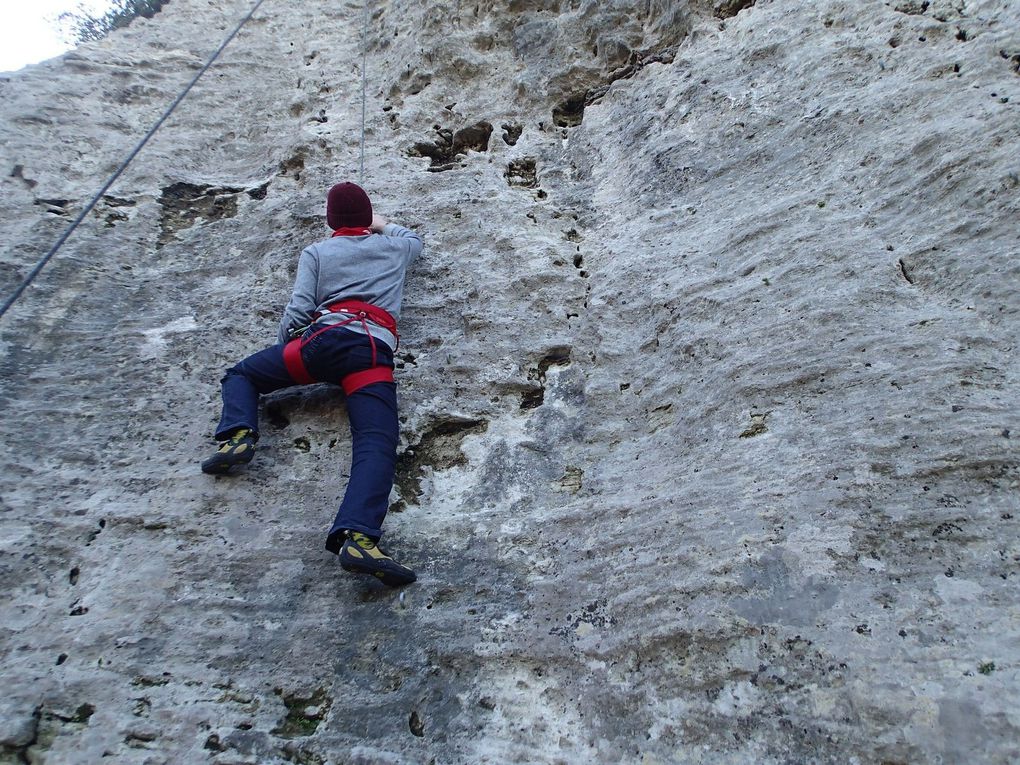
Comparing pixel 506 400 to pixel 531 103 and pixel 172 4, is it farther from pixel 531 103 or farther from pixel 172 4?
pixel 172 4

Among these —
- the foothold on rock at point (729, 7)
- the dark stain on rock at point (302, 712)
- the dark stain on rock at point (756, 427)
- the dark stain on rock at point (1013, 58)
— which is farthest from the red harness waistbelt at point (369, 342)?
the foothold on rock at point (729, 7)

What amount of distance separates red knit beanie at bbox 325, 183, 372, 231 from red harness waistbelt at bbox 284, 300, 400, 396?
2.51 feet

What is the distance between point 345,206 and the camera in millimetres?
4527

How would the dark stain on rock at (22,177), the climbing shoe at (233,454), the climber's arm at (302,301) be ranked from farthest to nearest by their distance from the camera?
the dark stain on rock at (22,177), the climber's arm at (302,301), the climbing shoe at (233,454)

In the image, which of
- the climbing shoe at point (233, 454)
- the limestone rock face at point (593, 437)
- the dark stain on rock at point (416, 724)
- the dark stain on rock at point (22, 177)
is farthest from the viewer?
the dark stain on rock at point (22, 177)

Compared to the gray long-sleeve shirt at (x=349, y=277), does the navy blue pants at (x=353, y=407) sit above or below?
below

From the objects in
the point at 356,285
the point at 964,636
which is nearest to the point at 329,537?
the point at 356,285

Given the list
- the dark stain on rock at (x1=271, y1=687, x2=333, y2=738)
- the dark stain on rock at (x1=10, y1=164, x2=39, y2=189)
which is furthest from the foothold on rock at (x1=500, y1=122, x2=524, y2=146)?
the dark stain on rock at (x1=271, y1=687, x2=333, y2=738)

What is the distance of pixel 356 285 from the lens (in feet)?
13.6

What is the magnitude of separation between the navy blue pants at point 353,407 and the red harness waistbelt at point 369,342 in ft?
0.09

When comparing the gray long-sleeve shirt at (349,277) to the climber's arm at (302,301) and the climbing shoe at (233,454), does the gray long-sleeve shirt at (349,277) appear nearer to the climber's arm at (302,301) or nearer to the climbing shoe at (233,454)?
the climber's arm at (302,301)

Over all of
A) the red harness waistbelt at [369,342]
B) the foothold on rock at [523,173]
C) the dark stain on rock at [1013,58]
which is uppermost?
the foothold on rock at [523,173]

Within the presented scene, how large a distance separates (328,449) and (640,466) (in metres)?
1.67

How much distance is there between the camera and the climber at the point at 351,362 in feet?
10.4
